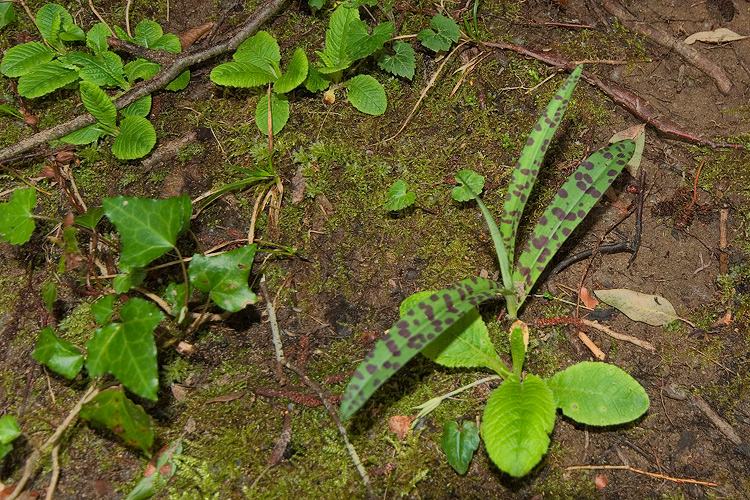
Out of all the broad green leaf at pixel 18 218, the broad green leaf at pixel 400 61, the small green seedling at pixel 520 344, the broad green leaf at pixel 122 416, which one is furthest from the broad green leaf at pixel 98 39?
the small green seedling at pixel 520 344

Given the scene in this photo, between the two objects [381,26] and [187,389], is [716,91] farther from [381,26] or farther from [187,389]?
[187,389]

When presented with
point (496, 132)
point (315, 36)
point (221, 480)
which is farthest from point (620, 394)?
point (315, 36)

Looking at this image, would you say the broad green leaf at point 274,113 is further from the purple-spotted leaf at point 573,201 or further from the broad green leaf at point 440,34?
the purple-spotted leaf at point 573,201

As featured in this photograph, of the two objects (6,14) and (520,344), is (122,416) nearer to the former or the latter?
(520,344)

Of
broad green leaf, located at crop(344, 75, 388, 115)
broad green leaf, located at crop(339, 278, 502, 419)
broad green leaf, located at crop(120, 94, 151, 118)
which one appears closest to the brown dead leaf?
broad green leaf, located at crop(339, 278, 502, 419)

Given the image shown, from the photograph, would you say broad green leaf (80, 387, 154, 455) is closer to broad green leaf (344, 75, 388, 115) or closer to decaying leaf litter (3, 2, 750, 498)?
decaying leaf litter (3, 2, 750, 498)
